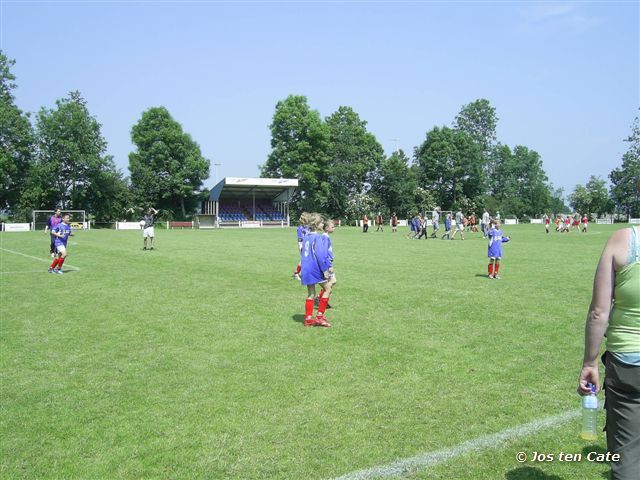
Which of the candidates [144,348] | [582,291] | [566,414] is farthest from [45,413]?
[582,291]

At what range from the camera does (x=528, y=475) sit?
3953 mm

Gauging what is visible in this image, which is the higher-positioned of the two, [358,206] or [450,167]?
[450,167]

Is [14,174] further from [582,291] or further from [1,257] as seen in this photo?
[582,291]

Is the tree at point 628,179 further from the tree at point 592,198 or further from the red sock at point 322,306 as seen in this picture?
the red sock at point 322,306

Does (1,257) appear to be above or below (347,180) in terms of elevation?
below

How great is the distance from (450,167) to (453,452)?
8837cm

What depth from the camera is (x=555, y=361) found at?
22.3ft

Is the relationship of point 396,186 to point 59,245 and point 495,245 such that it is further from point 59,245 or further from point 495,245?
point 59,245

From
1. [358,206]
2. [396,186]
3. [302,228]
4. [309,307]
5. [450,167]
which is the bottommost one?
[309,307]

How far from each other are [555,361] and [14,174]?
71377 millimetres


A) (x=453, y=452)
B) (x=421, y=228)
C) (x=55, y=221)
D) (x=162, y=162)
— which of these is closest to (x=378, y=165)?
(x=162, y=162)

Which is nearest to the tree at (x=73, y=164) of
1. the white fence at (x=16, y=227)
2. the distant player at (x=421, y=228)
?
the white fence at (x=16, y=227)

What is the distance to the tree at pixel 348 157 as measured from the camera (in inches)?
3174

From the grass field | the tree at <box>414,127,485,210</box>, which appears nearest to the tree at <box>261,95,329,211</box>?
the tree at <box>414,127,485,210</box>
